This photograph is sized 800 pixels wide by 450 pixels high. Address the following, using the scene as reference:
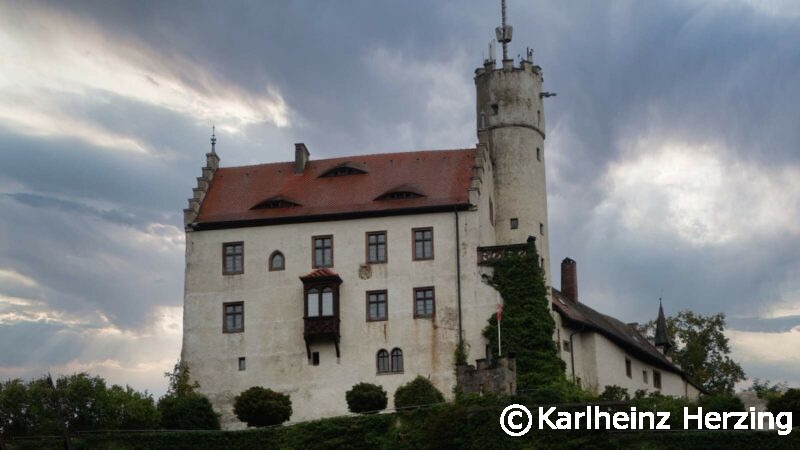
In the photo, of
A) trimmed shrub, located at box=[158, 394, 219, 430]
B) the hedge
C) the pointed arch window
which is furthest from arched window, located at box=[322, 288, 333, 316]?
the hedge

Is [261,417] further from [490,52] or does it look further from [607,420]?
[490,52]

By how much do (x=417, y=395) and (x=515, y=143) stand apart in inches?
642

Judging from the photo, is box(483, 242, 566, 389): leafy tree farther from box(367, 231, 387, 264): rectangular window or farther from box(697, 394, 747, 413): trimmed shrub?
box(697, 394, 747, 413): trimmed shrub

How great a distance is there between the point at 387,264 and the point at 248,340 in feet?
24.0

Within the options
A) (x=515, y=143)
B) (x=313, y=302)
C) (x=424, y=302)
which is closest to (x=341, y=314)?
(x=313, y=302)

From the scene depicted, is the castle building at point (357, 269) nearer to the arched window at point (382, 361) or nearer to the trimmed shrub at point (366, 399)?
the arched window at point (382, 361)

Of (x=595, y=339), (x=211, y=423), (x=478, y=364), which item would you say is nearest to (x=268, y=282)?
(x=211, y=423)

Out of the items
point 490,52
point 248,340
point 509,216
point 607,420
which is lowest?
point 607,420

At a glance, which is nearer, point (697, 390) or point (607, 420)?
point (607, 420)

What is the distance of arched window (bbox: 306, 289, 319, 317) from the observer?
63531 mm

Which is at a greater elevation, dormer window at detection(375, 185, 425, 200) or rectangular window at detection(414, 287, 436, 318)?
dormer window at detection(375, 185, 425, 200)

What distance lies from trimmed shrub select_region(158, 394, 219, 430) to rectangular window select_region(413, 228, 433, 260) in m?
11.6

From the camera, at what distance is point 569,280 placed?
76.1 metres

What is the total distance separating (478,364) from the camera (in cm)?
5925
